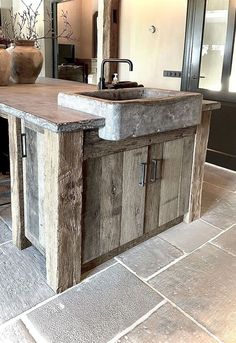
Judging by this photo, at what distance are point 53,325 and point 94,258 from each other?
431mm

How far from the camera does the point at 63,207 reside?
1500 millimetres

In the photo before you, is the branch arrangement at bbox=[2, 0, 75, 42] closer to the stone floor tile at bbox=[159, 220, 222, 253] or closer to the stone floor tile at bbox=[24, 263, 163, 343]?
the stone floor tile at bbox=[159, 220, 222, 253]

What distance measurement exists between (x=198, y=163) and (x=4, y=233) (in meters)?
1.36

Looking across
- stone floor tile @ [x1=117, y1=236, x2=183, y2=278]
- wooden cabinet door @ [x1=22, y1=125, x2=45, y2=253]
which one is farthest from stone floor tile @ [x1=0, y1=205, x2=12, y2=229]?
stone floor tile @ [x1=117, y1=236, x2=183, y2=278]

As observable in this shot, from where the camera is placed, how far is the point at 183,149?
2.07 metres

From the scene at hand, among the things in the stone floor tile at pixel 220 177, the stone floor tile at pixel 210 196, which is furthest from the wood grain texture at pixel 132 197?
the stone floor tile at pixel 220 177

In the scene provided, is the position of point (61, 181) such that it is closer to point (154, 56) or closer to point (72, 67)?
point (154, 56)

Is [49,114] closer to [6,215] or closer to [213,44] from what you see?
[6,215]

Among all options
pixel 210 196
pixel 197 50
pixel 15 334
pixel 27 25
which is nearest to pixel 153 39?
pixel 197 50

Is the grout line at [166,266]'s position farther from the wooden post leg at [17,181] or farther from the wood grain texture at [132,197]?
the wooden post leg at [17,181]

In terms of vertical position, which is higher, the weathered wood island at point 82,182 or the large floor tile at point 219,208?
the weathered wood island at point 82,182

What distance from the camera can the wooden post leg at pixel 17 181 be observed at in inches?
68.7

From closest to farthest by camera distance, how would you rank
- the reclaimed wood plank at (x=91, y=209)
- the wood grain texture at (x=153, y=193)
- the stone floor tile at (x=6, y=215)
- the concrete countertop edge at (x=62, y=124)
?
the concrete countertop edge at (x=62, y=124) < the reclaimed wood plank at (x=91, y=209) < the wood grain texture at (x=153, y=193) < the stone floor tile at (x=6, y=215)

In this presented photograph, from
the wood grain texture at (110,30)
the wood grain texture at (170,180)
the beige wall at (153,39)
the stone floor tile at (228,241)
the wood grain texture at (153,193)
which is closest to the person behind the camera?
the wood grain texture at (153,193)
